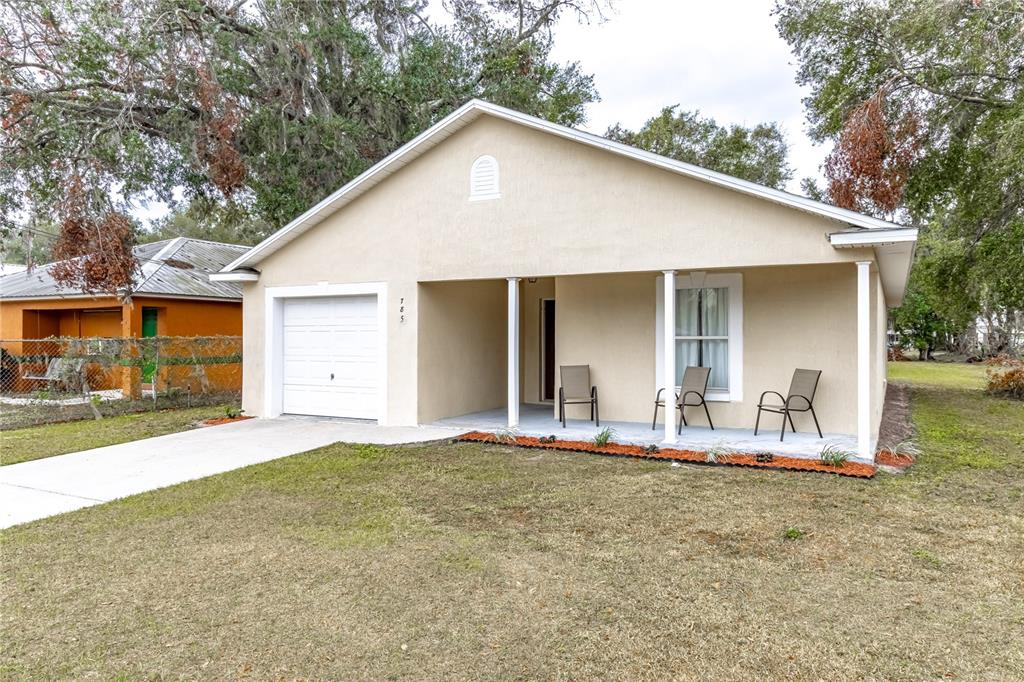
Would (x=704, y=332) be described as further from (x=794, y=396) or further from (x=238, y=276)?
(x=238, y=276)

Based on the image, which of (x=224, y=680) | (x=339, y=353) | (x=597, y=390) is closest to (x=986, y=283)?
(x=597, y=390)

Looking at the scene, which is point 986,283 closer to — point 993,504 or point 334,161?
point 993,504

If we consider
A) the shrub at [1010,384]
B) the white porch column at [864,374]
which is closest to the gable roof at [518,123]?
the white porch column at [864,374]

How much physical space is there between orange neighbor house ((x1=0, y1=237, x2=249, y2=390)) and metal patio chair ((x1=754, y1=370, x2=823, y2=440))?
1403cm

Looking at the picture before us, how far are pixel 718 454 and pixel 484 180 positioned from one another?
5.10 m

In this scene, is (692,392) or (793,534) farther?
(692,392)

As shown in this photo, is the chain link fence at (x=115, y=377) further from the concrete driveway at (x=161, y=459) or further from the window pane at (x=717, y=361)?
the window pane at (x=717, y=361)

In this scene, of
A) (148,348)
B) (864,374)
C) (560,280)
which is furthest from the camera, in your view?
(148,348)

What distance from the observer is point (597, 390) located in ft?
33.4

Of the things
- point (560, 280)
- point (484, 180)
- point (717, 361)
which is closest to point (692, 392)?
point (717, 361)

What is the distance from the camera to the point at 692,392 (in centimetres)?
902

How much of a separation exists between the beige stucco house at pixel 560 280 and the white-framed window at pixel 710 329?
2 cm

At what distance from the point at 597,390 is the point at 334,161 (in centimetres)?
900

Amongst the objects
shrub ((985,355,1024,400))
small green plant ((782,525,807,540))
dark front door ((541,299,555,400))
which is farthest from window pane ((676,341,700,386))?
shrub ((985,355,1024,400))
